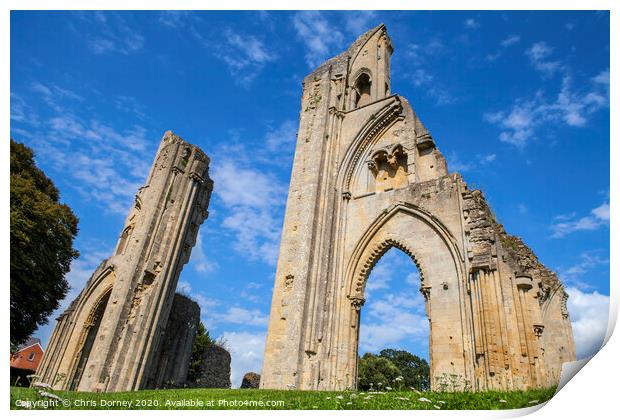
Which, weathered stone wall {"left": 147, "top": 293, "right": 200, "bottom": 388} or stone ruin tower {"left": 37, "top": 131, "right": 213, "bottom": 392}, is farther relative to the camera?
weathered stone wall {"left": 147, "top": 293, "right": 200, "bottom": 388}

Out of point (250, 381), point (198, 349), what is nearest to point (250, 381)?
point (250, 381)

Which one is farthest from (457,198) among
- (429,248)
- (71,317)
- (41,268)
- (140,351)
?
(71,317)

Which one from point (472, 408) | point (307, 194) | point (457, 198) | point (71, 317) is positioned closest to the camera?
point (472, 408)

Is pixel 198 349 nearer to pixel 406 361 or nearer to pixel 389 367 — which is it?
pixel 389 367

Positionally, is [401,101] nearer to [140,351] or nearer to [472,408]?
[472,408]

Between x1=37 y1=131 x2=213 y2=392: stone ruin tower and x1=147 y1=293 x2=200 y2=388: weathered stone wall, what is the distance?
4cm

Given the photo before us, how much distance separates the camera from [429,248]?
34.4ft

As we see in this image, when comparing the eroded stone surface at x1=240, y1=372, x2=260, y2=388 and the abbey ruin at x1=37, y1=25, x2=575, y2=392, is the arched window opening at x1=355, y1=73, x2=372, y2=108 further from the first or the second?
the eroded stone surface at x1=240, y1=372, x2=260, y2=388

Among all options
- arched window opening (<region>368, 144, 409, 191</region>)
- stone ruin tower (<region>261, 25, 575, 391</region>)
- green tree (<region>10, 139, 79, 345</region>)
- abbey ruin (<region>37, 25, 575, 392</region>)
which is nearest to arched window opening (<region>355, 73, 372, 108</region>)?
abbey ruin (<region>37, 25, 575, 392</region>)

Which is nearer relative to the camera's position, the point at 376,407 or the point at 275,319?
the point at 376,407

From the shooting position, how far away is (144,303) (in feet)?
48.6

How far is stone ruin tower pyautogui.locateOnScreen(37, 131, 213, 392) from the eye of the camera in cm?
1378

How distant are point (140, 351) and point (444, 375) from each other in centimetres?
1003

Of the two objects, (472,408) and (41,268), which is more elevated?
(41,268)
